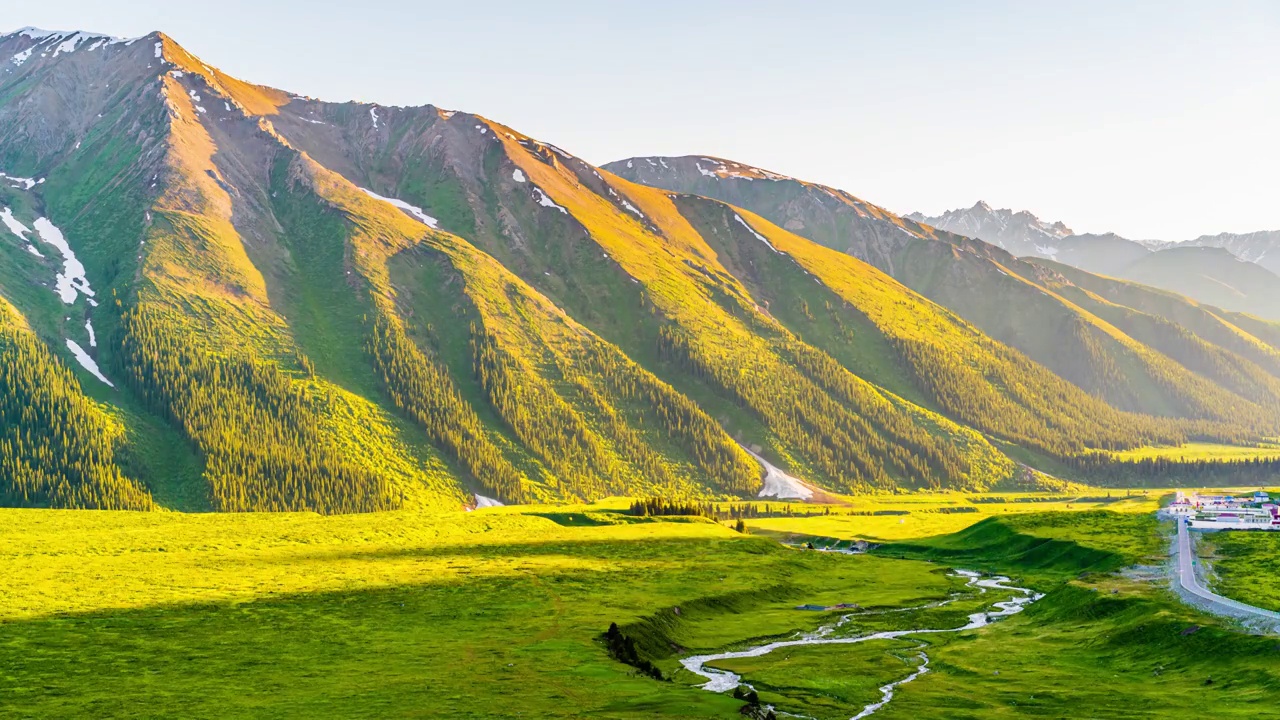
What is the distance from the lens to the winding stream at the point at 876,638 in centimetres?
9575

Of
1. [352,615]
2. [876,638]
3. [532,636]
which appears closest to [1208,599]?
[876,638]

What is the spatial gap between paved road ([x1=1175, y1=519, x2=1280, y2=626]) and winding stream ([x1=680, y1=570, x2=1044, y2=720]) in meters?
22.3

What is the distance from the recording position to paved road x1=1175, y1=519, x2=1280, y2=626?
4040 inches

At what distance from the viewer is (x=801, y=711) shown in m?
84.5

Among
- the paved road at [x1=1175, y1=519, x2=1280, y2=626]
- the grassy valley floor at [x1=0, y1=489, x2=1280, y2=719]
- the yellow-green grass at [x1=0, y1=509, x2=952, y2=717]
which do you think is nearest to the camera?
the yellow-green grass at [x1=0, y1=509, x2=952, y2=717]

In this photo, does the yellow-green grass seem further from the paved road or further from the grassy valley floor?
the paved road

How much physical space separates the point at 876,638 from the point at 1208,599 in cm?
3906

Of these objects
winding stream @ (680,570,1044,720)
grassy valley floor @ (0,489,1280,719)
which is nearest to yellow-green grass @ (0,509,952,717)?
grassy valley floor @ (0,489,1280,719)

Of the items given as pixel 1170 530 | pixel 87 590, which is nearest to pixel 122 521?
pixel 87 590

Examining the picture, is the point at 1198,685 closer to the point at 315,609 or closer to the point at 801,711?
the point at 801,711

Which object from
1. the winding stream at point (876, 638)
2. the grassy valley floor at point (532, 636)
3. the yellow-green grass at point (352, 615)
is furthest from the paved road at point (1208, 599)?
the yellow-green grass at point (352, 615)

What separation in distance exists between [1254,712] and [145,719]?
8559 cm

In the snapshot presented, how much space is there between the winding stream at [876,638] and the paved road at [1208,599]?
22.3 metres

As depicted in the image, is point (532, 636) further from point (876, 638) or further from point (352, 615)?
point (876, 638)
